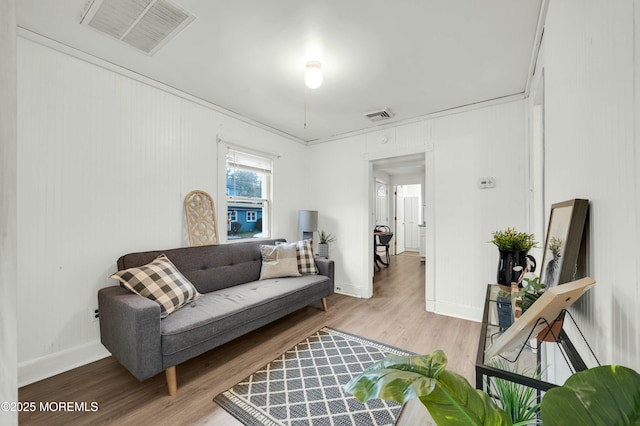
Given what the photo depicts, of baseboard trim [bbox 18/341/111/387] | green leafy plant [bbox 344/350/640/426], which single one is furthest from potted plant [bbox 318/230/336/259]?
green leafy plant [bbox 344/350/640/426]

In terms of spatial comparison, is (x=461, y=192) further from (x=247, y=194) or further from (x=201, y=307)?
(x=201, y=307)

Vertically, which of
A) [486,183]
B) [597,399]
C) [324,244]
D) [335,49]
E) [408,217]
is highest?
[335,49]

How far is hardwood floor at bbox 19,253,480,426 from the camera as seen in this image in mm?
1595

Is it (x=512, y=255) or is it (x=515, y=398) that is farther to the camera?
(x=512, y=255)

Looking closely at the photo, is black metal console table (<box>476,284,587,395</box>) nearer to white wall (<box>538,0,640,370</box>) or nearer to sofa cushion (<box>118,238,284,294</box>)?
white wall (<box>538,0,640,370</box>)

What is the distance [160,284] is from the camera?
2064mm

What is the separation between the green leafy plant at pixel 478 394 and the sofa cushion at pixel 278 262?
2.60 m

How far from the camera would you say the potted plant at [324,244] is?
4020mm

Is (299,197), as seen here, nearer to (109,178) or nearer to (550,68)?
(109,178)

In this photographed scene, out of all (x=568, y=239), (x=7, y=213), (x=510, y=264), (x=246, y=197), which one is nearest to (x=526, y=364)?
(x=568, y=239)

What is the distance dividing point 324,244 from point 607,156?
11.2ft

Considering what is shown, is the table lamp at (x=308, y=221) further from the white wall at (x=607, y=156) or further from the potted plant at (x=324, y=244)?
the white wall at (x=607, y=156)

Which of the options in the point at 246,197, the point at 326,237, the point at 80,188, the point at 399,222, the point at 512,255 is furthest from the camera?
the point at 399,222

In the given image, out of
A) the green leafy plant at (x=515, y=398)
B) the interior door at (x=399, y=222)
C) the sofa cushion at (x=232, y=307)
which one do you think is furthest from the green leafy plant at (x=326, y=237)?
the interior door at (x=399, y=222)
